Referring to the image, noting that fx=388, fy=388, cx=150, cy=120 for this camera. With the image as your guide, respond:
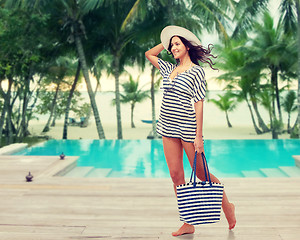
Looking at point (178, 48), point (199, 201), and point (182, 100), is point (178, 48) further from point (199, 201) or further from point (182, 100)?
point (199, 201)

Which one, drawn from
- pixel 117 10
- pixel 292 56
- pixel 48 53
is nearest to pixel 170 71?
pixel 117 10

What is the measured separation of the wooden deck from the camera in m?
3.05

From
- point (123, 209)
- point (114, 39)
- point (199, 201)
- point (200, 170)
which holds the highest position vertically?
point (114, 39)

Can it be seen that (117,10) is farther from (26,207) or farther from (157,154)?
(26,207)

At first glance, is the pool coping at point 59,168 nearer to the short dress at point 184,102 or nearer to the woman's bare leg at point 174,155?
the woman's bare leg at point 174,155

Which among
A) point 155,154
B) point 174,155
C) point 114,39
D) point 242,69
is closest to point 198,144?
point 174,155

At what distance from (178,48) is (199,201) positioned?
109cm

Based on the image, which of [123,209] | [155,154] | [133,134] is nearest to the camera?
[123,209]

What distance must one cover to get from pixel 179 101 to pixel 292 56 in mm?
15286

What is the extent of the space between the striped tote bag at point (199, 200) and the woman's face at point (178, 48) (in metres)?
0.77

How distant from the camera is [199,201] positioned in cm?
264

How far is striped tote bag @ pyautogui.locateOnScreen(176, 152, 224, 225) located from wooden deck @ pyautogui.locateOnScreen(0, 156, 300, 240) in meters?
0.36

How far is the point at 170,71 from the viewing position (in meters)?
2.85

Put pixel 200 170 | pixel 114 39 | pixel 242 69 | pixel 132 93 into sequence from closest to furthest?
pixel 200 170
pixel 114 39
pixel 242 69
pixel 132 93
